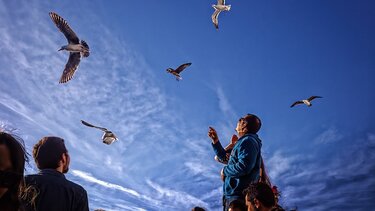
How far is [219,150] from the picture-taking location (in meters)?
6.29

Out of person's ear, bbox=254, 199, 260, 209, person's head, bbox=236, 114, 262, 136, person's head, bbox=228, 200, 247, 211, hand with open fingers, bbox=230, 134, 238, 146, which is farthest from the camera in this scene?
hand with open fingers, bbox=230, 134, 238, 146

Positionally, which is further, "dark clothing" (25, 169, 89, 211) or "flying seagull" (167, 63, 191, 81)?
"flying seagull" (167, 63, 191, 81)

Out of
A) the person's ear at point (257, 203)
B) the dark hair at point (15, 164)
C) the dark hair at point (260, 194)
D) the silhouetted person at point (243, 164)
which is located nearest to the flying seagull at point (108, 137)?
the silhouetted person at point (243, 164)

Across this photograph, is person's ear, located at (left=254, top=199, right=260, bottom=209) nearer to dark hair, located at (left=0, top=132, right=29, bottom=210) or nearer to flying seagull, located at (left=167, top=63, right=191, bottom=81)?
dark hair, located at (left=0, top=132, right=29, bottom=210)

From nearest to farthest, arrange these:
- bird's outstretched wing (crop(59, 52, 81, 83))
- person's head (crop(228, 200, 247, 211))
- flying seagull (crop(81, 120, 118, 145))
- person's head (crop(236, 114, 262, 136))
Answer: person's head (crop(228, 200, 247, 211))
person's head (crop(236, 114, 262, 136))
flying seagull (crop(81, 120, 118, 145))
bird's outstretched wing (crop(59, 52, 81, 83))

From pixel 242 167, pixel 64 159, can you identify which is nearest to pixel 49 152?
pixel 64 159

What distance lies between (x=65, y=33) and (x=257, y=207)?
681cm

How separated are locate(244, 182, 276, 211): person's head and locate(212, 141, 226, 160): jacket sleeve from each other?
107 centimetres

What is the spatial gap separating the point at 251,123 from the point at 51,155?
10.4 ft

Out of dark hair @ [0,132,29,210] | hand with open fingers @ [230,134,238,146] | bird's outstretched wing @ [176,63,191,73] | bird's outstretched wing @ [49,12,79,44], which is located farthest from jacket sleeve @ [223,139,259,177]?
bird's outstretched wing @ [176,63,191,73]

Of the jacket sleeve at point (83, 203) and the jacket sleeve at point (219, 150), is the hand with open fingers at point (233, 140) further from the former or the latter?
the jacket sleeve at point (83, 203)

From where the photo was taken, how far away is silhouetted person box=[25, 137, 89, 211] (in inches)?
150

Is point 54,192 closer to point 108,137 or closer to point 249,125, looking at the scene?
point 249,125

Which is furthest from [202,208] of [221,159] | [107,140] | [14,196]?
[14,196]
